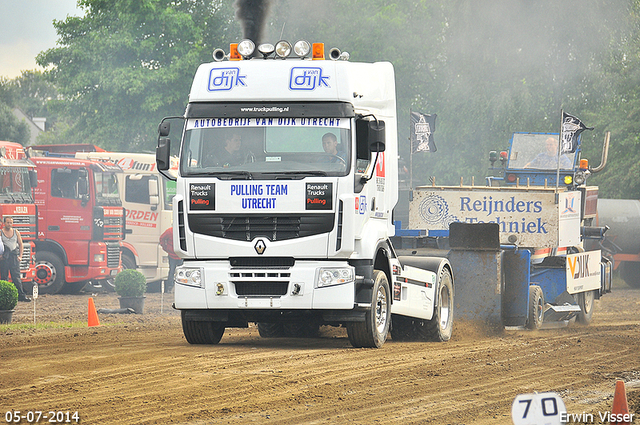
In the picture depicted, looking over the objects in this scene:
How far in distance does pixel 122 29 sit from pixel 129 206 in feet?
57.7

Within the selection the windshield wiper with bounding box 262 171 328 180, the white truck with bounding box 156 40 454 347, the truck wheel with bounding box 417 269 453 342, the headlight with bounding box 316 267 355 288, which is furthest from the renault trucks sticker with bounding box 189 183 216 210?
the truck wheel with bounding box 417 269 453 342

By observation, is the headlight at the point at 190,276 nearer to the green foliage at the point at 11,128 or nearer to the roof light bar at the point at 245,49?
the roof light bar at the point at 245,49

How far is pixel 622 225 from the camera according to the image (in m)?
28.6

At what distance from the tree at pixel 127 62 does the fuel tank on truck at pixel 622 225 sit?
19893mm

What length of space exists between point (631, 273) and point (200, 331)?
2125 cm

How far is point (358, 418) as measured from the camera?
7.76 metres

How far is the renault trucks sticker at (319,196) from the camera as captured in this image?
11.1 meters

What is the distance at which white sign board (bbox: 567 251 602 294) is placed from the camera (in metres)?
17.8

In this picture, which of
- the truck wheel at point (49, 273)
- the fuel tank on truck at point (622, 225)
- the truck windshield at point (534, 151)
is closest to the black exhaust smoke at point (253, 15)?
the truck windshield at point (534, 151)

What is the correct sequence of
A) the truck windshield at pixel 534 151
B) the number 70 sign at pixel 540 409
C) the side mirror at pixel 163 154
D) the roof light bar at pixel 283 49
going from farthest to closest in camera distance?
the truck windshield at pixel 534 151
the roof light bar at pixel 283 49
the side mirror at pixel 163 154
the number 70 sign at pixel 540 409

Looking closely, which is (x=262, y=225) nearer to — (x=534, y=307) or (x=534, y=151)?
(x=534, y=307)

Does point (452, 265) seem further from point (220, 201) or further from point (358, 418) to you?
point (358, 418)

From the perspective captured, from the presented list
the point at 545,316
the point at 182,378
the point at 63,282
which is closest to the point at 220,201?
the point at 182,378

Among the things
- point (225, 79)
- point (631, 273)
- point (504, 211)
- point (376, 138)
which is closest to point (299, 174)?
point (376, 138)
